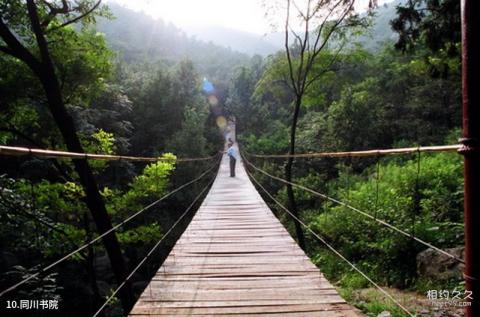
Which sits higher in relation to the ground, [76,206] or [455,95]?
[455,95]

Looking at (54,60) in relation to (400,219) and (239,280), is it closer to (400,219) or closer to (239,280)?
(239,280)

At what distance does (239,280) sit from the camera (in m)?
2.97

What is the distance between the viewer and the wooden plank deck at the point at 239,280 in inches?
95.2

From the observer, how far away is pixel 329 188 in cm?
1134

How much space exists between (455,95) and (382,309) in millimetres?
10411

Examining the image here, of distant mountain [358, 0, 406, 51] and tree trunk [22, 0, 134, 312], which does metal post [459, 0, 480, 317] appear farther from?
tree trunk [22, 0, 134, 312]

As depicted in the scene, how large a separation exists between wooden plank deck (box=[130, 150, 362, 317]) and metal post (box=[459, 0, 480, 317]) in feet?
4.20

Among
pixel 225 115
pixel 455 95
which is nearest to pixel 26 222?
pixel 455 95

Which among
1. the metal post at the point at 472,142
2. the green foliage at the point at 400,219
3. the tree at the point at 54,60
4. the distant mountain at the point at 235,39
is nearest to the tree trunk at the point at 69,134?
the tree at the point at 54,60

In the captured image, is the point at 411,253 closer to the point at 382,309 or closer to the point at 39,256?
the point at 382,309

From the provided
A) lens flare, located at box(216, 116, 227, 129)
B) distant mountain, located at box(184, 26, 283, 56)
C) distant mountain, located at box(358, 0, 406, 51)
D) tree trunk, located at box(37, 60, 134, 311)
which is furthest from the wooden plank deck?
distant mountain, located at box(184, 26, 283, 56)

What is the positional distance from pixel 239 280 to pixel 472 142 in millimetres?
2209

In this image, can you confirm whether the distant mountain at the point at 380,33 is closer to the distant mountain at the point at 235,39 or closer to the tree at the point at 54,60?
the tree at the point at 54,60

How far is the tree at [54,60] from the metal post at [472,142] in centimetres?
429
